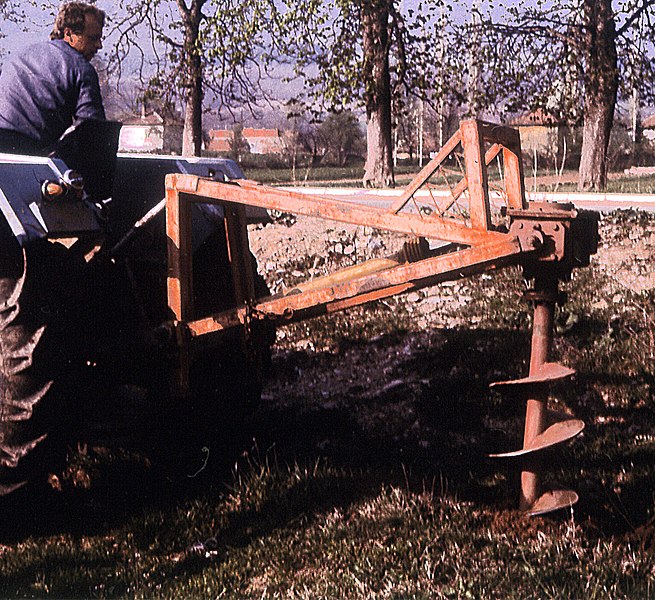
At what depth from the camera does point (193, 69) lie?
530 inches

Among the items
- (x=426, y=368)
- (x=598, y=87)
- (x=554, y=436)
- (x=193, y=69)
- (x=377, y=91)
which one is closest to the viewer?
(x=554, y=436)

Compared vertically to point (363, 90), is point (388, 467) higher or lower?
lower

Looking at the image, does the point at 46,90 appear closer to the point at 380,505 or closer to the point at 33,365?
the point at 33,365

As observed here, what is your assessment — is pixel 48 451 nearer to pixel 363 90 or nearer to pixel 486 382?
pixel 486 382

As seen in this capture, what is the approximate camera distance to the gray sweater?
13.6 feet

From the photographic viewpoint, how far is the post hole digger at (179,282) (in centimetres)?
349

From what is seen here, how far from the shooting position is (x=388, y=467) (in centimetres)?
446

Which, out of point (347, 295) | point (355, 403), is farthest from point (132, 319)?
point (355, 403)

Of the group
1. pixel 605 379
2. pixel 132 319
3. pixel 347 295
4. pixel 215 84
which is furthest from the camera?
pixel 215 84

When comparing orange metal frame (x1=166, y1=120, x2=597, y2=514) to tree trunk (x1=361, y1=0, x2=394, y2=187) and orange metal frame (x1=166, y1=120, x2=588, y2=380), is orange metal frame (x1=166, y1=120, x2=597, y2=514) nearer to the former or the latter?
orange metal frame (x1=166, y1=120, x2=588, y2=380)

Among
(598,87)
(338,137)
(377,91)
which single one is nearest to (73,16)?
(377,91)

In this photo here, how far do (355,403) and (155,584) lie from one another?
231 cm

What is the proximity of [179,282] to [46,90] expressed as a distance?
108 centimetres

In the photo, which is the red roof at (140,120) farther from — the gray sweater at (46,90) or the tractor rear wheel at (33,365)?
the tractor rear wheel at (33,365)
